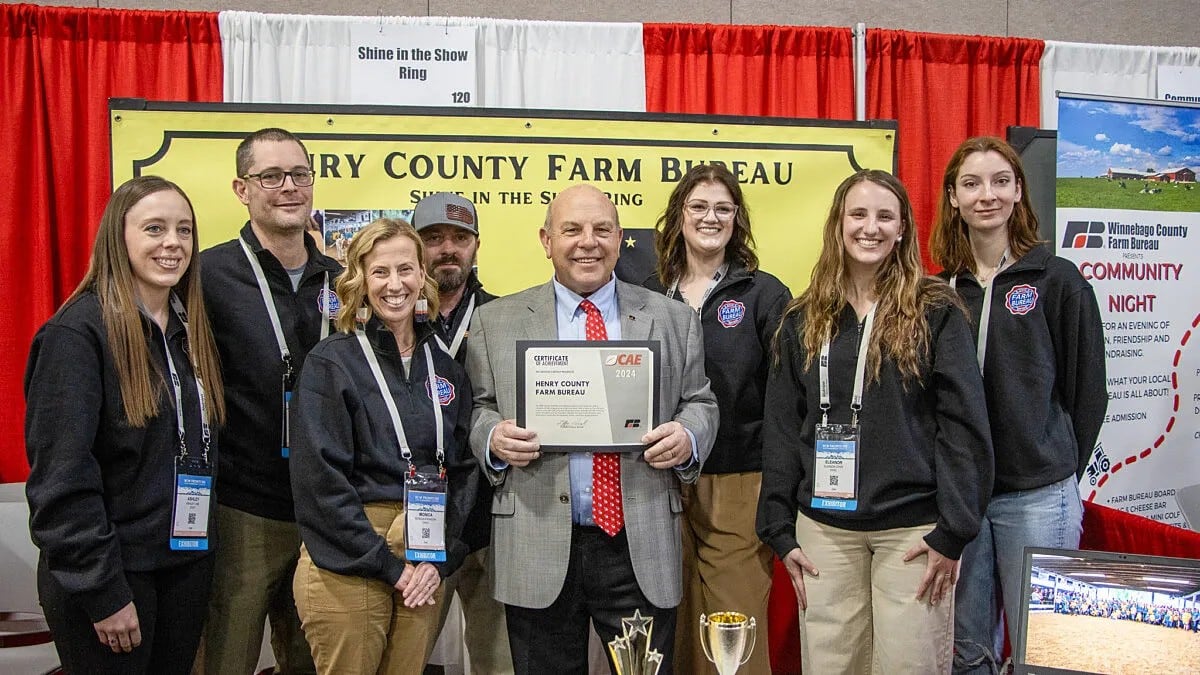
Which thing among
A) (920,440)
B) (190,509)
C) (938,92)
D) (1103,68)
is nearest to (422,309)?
(190,509)

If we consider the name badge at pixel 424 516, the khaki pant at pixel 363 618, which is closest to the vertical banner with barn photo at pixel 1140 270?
the name badge at pixel 424 516

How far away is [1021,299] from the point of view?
2.80 meters

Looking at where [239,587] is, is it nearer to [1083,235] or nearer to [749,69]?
[749,69]

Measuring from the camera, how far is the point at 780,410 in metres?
2.68

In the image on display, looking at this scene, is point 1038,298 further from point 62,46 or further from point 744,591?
point 62,46

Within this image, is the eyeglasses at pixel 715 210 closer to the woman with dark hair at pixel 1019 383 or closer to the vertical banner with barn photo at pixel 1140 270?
the woman with dark hair at pixel 1019 383

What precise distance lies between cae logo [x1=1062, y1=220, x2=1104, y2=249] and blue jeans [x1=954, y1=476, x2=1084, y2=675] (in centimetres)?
208

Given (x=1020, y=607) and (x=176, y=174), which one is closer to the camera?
(x=1020, y=607)

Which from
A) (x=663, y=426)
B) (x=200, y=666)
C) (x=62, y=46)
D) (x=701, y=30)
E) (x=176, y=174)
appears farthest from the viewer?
(x=701, y=30)

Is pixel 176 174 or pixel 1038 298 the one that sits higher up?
pixel 176 174

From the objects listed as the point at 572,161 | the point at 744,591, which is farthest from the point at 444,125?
the point at 744,591

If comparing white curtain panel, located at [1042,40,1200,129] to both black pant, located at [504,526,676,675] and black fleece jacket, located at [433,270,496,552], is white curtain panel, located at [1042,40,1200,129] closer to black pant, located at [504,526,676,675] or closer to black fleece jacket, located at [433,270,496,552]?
black fleece jacket, located at [433,270,496,552]

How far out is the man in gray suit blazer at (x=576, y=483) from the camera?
2.44 m

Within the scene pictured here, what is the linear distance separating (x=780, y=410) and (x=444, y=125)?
1885 millimetres
